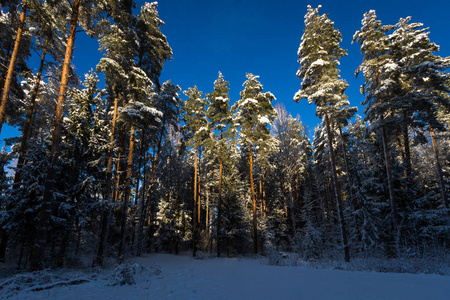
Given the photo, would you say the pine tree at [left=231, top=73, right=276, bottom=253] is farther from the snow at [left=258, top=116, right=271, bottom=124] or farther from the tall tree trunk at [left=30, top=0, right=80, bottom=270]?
the tall tree trunk at [left=30, top=0, right=80, bottom=270]

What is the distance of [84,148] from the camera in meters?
12.5

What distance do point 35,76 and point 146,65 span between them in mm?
7161

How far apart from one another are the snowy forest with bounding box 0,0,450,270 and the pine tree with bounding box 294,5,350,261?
0.10 m

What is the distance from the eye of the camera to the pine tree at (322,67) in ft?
48.1

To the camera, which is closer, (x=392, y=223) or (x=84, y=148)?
(x=84, y=148)

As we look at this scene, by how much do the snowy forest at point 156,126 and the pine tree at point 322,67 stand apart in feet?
0.34

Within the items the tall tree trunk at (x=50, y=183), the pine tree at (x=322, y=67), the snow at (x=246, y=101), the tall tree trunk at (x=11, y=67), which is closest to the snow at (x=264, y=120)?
the snow at (x=246, y=101)

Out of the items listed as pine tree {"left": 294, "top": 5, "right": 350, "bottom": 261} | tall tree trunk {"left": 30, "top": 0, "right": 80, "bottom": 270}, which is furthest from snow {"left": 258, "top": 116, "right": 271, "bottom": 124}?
tall tree trunk {"left": 30, "top": 0, "right": 80, "bottom": 270}

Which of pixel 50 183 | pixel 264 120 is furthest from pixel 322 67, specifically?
pixel 50 183

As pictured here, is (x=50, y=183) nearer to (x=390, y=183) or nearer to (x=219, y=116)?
(x=219, y=116)

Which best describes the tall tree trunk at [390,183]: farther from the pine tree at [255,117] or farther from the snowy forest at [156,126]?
the pine tree at [255,117]

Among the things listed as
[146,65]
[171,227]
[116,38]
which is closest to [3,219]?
[116,38]

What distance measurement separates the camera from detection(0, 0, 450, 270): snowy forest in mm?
9914

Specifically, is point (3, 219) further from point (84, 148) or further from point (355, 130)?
point (355, 130)
